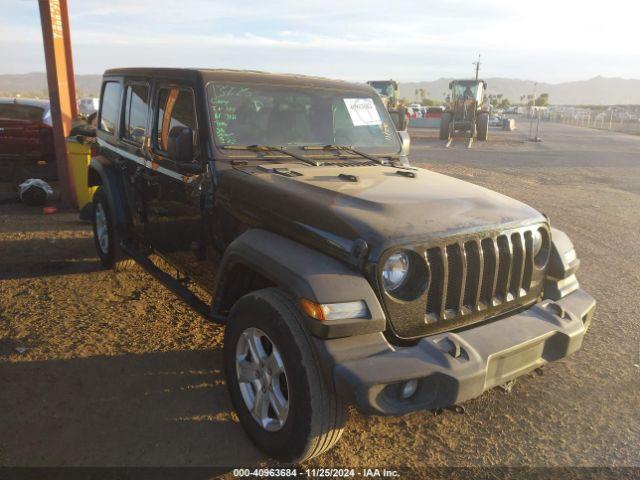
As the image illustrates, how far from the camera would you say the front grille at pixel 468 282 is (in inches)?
97.7

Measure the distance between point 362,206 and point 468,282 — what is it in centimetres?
66

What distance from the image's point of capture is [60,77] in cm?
795

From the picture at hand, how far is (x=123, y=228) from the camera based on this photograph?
4824 mm

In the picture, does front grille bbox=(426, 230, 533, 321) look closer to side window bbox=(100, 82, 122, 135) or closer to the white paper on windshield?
the white paper on windshield

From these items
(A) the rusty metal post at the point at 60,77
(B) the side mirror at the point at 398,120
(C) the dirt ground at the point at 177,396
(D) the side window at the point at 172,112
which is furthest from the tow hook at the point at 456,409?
(A) the rusty metal post at the point at 60,77

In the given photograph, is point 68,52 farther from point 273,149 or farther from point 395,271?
point 395,271

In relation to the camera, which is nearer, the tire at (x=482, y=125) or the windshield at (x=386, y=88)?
the tire at (x=482, y=125)

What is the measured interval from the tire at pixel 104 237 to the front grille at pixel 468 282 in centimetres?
348

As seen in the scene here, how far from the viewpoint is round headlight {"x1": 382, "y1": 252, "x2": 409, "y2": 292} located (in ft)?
8.01

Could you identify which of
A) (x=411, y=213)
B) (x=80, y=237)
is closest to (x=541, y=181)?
(x=80, y=237)

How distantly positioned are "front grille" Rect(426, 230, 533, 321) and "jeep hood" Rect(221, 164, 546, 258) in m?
0.09

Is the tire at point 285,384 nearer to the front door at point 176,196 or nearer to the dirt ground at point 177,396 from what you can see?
the dirt ground at point 177,396

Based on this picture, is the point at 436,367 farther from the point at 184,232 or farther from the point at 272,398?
the point at 184,232

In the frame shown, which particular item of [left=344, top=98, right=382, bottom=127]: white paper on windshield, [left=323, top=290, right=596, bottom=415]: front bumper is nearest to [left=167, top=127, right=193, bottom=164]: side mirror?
[left=344, top=98, right=382, bottom=127]: white paper on windshield
